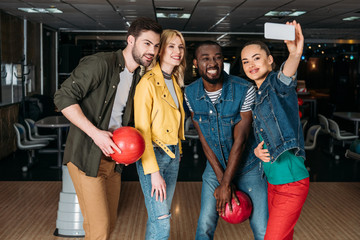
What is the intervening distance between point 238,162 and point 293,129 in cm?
44

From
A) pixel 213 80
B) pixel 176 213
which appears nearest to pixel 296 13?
pixel 176 213

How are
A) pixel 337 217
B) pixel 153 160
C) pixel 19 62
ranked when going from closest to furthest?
pixel 153 160, pixel 337 217, pixel 19 62

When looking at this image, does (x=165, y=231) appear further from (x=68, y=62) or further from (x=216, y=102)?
(x=68, y=62)

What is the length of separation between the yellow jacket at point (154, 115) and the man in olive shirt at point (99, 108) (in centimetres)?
12

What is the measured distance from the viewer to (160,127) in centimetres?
215

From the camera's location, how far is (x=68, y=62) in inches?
424

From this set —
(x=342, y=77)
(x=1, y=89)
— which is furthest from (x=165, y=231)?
(x=342, y=77)

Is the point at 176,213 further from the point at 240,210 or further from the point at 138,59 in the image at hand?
the point at 138,59

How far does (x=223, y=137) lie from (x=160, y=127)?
0.41m

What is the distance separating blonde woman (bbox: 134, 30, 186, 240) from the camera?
2.11 metres

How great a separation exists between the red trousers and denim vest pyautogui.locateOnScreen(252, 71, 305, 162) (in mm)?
162

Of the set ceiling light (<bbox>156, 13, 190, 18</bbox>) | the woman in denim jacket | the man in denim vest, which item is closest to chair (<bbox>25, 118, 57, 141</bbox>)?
ceiling light (<bbox>156, 13, 190, 18</bbox>)

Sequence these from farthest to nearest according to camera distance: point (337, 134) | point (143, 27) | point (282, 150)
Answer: point (337, 134), point (143, 27), point (282, 150)

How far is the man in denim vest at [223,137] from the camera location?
2.27 m
